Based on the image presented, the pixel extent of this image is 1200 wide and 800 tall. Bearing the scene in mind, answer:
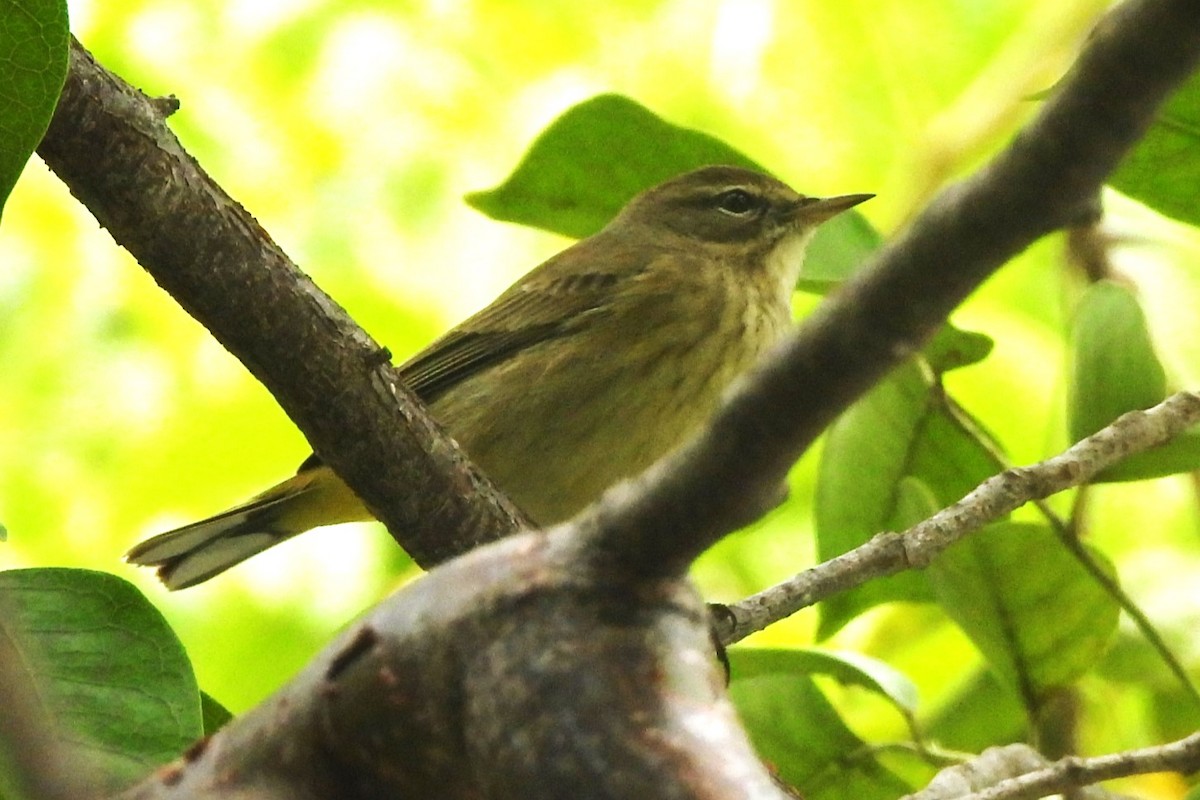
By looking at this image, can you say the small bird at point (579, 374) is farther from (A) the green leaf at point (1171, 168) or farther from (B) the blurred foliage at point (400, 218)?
(A) the green leaf at point (1171, 168)

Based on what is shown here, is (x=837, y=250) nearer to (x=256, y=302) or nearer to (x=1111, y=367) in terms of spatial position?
(x=1111, y=367)

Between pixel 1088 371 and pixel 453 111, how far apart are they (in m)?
3.51

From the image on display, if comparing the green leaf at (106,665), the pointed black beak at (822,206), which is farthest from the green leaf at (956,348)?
the green leaf at (106,665)

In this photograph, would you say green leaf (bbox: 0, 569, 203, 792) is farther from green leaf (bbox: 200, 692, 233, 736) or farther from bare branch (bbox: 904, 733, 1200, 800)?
bare branch (bbox: 904, 733, 1200, 800)

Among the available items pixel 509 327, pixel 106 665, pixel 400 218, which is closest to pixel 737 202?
pixel 509 327

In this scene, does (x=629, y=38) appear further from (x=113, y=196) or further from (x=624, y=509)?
(x=624, y=509)

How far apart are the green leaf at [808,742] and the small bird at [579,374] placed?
3.70 ft

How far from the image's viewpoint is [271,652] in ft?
15.7

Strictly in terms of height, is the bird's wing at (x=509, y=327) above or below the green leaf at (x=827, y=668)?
above

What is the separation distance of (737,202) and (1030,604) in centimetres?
249

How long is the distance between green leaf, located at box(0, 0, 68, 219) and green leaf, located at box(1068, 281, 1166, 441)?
70.4 inches

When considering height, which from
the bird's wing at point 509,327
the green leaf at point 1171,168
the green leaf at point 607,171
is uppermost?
the bird's wing at point 509,327

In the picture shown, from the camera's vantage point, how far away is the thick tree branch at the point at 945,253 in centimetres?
84

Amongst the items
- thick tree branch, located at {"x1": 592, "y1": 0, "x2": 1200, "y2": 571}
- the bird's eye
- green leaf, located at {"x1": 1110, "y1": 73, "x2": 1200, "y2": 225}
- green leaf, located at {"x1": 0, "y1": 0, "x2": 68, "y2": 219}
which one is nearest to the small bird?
the bird's eye
